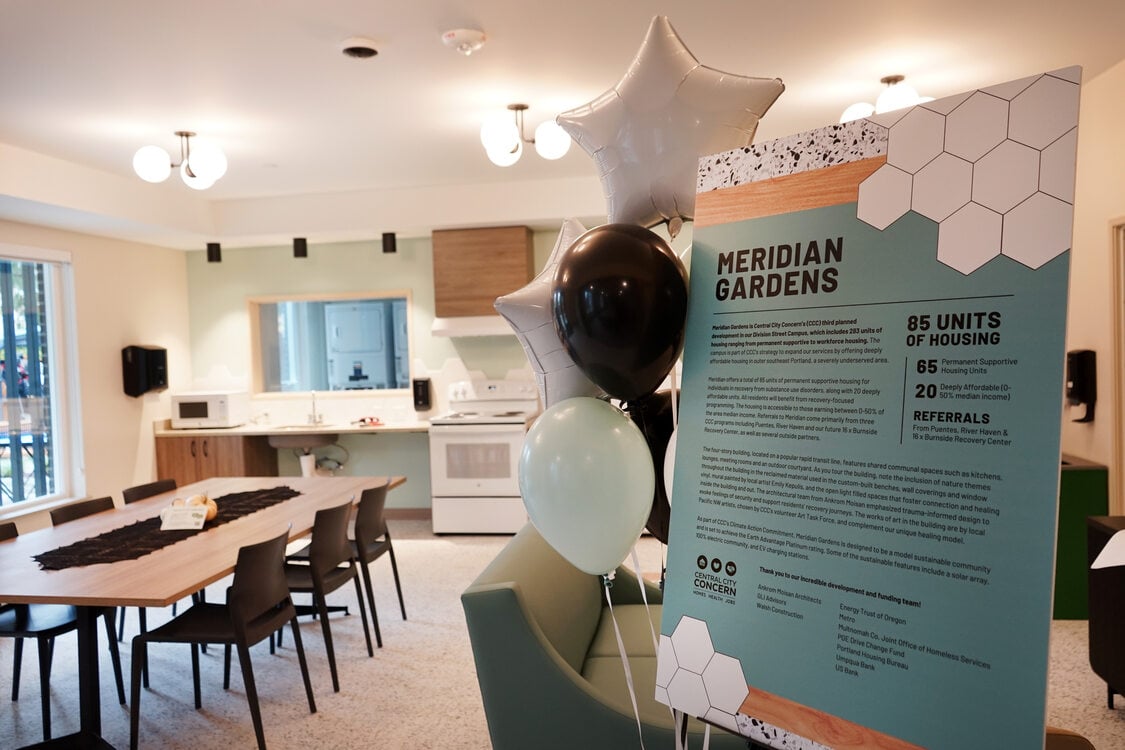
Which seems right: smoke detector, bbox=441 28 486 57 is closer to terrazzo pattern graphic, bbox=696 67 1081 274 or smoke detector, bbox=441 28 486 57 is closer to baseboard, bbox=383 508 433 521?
terrazzo pattern graphic, bbox=696 67 1081 274

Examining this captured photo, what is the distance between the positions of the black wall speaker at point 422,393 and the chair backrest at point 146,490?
7.43 ft

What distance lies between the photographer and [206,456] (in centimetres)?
614

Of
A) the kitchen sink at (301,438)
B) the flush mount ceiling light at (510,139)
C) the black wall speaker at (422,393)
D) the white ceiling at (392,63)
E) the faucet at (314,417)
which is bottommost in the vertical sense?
the kitchen sink at (301,438)

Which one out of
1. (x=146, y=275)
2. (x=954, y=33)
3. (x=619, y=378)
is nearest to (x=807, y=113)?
(x=954, y=33)

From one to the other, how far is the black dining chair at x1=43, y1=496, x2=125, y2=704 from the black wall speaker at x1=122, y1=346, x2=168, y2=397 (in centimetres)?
221

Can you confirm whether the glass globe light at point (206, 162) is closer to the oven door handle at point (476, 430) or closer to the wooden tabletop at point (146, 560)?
the wooden tabletop at point (146, 560)

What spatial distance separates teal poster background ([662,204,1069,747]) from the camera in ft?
2.78

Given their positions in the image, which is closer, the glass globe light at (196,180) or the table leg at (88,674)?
the table leg at (88,674)

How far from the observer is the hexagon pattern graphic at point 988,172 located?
0.84 metres

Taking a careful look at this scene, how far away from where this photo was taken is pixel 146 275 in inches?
242

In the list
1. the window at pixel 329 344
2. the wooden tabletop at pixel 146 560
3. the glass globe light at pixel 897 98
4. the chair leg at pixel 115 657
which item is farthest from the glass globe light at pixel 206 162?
the glass globe light at pixel 897 98

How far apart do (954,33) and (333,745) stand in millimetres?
3677

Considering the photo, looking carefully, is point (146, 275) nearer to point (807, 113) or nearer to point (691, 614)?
point (807, 113)

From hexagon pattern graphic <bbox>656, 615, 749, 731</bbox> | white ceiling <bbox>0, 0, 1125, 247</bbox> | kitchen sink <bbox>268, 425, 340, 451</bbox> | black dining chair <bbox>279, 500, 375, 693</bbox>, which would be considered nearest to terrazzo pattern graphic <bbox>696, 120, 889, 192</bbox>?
hexagon pattern graphic <bbox>656, 615, 749, 731</bbox>
